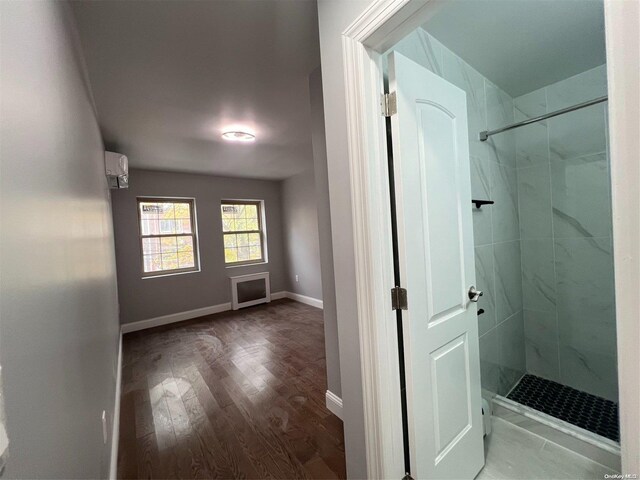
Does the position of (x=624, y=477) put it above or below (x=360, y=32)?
below

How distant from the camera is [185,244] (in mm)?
4570

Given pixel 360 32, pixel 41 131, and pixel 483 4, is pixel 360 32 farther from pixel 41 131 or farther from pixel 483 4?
pixel 41 131

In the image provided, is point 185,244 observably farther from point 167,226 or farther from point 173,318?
point 173,318

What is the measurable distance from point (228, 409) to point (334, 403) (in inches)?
32.3

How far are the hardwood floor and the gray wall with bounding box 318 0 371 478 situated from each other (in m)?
0.56

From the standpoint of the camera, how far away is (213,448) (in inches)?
64.9

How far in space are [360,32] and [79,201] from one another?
1378mm

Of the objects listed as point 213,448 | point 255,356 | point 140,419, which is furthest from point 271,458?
point 255,356

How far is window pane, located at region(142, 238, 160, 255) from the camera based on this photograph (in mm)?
4215

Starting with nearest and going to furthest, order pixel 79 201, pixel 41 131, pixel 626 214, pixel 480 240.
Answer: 1. pixel 626 214
2. pixel 41 131
3. pixel 79 201
4. pixel 480 240

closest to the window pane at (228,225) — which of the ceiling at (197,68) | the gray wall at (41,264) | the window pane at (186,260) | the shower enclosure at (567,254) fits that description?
the window pane at (186,260)

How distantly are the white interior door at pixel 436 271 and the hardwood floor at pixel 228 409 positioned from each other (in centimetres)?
69

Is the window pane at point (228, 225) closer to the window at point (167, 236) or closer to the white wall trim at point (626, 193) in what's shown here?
the window at point (167, 236)

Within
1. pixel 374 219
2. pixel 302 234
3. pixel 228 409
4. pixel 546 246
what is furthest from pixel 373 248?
pixel 302 234
